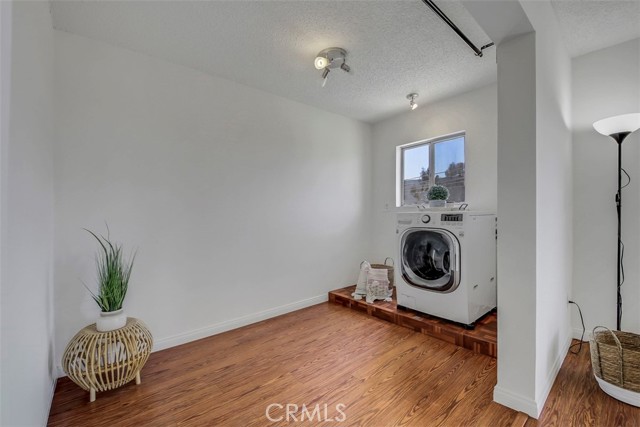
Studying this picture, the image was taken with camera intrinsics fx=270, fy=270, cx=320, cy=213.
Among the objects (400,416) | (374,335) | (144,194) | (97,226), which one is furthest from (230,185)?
(400,416)

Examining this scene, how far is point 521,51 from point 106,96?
8.80 feet

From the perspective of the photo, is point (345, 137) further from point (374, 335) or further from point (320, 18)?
point (374, 335)

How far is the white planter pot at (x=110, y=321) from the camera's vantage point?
5.33 ft

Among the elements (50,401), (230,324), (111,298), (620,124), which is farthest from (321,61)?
(50,401)

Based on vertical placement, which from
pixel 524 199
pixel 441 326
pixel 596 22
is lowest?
pixel 441 326

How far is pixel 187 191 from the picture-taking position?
230 centimetres

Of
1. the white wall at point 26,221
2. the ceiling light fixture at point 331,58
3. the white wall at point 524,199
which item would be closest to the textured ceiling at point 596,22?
the white wall at point 524,199

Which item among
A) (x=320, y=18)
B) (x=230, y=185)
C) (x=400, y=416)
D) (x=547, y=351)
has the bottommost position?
(x=400, y=416)

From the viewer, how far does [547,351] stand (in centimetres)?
161

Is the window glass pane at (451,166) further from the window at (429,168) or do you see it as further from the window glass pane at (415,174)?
the window glass pane at (415,174)

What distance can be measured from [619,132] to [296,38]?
2293 mm

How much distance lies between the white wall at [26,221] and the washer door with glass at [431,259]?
2.53m

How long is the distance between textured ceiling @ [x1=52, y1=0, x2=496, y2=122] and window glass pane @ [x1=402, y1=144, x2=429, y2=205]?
0.87 meters

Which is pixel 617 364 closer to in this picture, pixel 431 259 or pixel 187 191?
pixel 431 259
